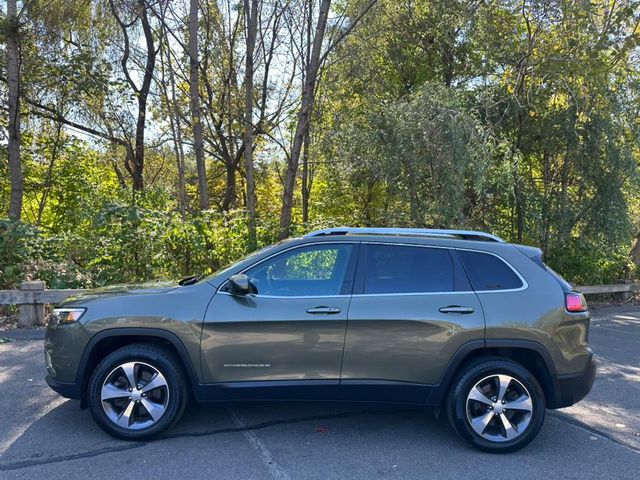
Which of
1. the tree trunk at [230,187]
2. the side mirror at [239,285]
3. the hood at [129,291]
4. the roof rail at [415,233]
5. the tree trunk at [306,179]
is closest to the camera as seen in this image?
the side mirror at [239,285]

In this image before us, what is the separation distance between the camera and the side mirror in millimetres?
4100

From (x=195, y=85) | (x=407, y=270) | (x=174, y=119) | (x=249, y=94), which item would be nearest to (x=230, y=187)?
(x=174, y=119)

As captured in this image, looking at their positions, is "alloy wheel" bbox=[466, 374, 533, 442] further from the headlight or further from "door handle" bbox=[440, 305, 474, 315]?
the headlight

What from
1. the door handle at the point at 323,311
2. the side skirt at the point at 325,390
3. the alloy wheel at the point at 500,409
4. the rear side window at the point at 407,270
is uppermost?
the rear side window at the point at 407,270

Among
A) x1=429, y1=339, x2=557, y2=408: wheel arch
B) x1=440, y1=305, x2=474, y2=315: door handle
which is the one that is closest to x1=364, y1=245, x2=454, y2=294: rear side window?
x1=440, y1=305, x2=474, y2=315: door handle

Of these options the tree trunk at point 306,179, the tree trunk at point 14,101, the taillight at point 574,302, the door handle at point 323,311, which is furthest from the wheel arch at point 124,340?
the tree trunk at point 306,179

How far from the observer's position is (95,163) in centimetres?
1667

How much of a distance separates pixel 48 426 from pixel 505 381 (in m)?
3.77

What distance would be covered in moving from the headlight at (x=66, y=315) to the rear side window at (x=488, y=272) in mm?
3145

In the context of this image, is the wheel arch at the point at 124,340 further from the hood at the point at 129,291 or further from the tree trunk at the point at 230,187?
the tree trunk at the point at 230,187

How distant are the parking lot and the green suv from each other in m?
0.24

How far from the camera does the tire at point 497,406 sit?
4.11m

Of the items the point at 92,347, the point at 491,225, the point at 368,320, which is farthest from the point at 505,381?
the point at 491,225

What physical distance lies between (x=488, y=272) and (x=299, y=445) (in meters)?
2.07
